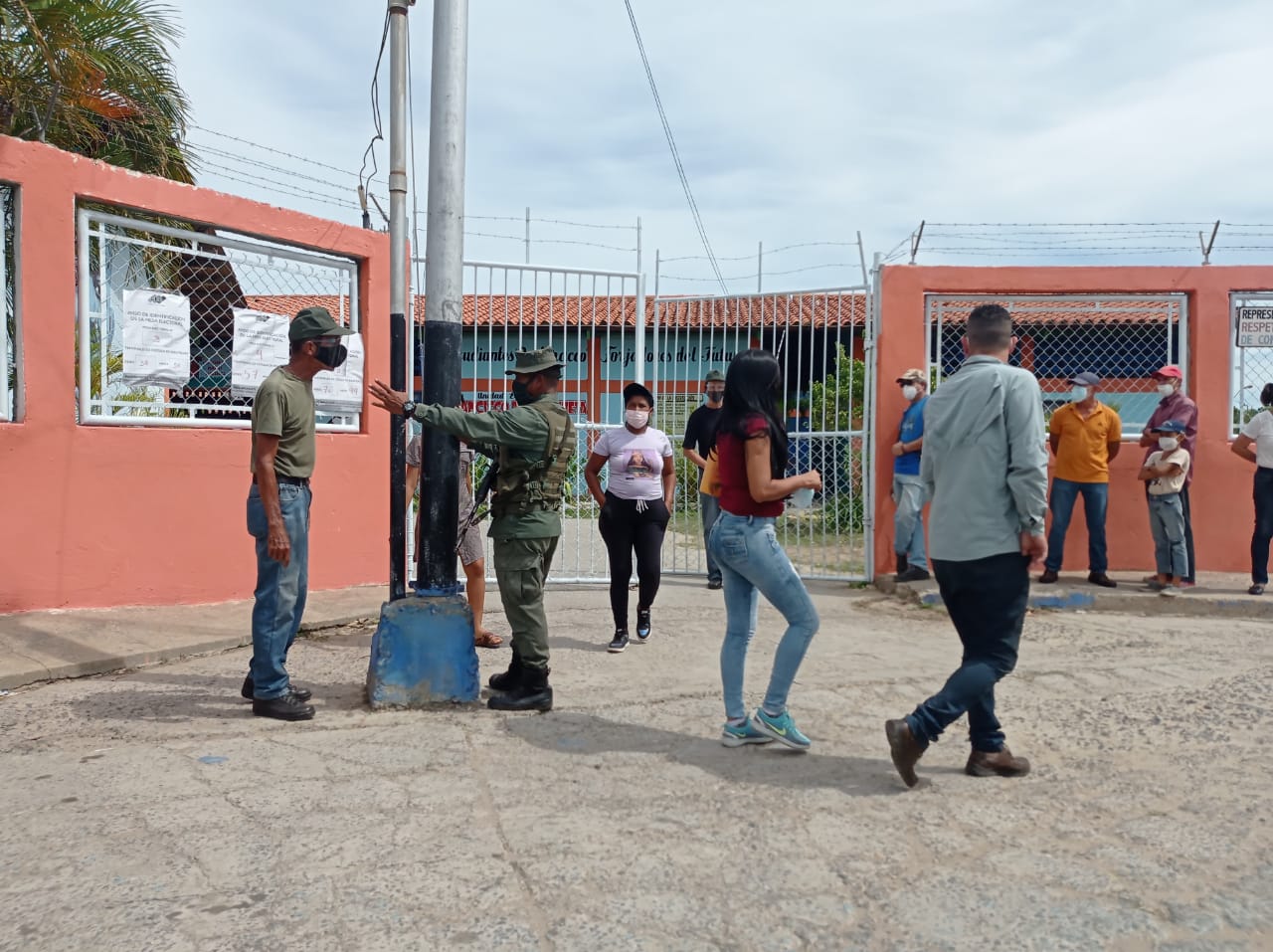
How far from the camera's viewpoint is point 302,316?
4605 millimetres

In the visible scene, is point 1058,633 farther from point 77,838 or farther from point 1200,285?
point 77,838

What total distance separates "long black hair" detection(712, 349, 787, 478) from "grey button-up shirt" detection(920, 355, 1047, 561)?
2.13 ft

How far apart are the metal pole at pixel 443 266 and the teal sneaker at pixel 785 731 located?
5.40ft

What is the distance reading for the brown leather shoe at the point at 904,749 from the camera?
3729mm

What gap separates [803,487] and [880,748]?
1157 millimetres

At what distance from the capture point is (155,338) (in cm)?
659

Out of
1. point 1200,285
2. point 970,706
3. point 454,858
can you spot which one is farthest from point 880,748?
point 1200,285

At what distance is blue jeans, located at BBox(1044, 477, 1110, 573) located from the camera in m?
8.10

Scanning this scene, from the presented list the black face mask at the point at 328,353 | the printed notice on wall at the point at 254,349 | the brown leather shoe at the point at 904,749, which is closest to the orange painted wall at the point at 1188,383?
the printed notice on wall at the point at 254,349

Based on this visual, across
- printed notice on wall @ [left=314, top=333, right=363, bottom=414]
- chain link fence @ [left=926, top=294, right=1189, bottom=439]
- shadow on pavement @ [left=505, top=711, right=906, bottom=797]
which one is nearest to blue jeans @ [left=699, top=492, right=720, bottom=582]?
chain link fence @ [left=926, top=294, right=1189, bottom=439]

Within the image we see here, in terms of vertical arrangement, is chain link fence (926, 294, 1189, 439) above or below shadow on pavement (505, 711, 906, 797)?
above

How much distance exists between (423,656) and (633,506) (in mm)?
1846

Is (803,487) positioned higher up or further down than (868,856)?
higher up

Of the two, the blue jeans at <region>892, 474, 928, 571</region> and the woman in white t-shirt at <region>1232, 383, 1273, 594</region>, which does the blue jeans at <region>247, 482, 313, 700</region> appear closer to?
the blue jeans at <region>892, 474, 928, 571</region>
